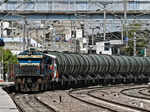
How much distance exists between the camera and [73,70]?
41.2 metres

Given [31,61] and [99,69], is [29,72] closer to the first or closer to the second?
[31,61]

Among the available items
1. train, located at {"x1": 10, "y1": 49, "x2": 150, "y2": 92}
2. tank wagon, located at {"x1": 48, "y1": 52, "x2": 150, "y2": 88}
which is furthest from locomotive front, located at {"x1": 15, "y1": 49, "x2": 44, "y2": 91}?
tank wagon, located at {"x1": 48, "y1": 52, "x2": 150, "y2": 88}

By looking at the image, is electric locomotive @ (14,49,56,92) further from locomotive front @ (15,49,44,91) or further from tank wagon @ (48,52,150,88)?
tank wagon @ (48,52,150,88)

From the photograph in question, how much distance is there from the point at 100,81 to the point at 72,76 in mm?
7699

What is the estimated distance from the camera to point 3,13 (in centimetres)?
4900

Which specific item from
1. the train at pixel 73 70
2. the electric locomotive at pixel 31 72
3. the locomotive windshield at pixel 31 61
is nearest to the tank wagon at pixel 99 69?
the train at pixel 73 70

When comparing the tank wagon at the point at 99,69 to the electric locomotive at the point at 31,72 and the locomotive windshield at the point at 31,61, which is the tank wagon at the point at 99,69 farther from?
the locomotive windshield at the point at 31,61

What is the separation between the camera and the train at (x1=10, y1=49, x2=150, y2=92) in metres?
32.3

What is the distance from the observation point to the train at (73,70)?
106ft

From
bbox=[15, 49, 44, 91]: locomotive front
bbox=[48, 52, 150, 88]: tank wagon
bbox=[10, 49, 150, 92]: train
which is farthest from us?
bbox=[48, 52, 150, 88]: tank wagon

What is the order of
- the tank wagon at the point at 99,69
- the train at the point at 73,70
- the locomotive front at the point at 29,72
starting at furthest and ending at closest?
the tank wagon at the point at 99,69 → the train at the point at 73,70 → the locomotive front at the point at 29,72

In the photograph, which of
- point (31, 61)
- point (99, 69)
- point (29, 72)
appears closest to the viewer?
point (29, 72)

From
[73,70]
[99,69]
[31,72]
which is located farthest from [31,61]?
[99,69]

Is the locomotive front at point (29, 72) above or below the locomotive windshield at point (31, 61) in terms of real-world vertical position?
below
